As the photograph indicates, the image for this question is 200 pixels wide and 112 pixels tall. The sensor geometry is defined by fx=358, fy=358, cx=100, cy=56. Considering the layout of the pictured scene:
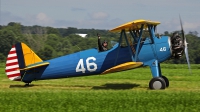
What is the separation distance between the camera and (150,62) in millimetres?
13438

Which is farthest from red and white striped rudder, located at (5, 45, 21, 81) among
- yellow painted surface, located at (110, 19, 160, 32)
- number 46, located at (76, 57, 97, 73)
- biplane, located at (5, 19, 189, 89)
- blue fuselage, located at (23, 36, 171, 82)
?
yellow painted surface, located at (110, 19, 160, 32)

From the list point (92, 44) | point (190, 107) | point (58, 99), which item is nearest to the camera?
point (190, 107)

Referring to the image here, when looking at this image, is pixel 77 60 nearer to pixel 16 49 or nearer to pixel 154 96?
pixel 16 49

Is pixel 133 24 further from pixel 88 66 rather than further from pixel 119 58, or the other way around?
pixel 88 66

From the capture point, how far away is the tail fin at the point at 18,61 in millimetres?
14352

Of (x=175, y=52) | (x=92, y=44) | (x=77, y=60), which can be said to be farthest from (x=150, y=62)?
(x=92, y=44)

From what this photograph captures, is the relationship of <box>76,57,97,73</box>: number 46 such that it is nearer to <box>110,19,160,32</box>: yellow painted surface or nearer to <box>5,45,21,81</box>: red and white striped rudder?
<box>110,19,160,32</box>: yellow painted surface

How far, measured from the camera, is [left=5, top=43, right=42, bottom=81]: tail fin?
14.4 metres

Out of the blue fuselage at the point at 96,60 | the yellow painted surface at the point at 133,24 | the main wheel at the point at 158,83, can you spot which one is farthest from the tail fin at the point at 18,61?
the main wheel at the point at 158,83

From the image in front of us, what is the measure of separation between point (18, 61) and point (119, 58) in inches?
161

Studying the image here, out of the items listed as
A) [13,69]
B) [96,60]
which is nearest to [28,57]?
[13,69]

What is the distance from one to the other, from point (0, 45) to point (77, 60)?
2619 inches

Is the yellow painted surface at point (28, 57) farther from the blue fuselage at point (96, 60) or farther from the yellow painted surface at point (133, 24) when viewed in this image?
the yellow painted surface at point (133, 24)

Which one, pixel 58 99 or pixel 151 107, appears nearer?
pixel 151 107
